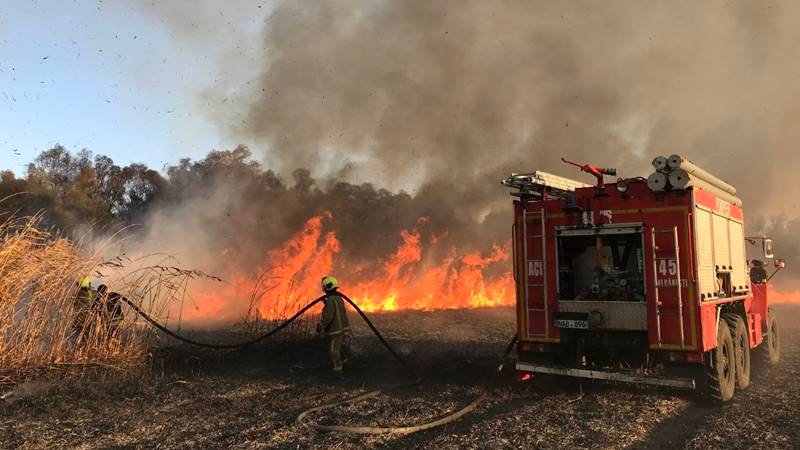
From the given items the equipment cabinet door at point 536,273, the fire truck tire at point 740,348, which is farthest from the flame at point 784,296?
the equipment cabinet door at point 536,273

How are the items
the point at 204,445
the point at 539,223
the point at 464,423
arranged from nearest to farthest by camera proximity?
the point at 204,445
the point at 464,423
the point at 539,223

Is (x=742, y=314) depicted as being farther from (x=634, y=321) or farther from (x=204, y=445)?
(x=204, y=445)

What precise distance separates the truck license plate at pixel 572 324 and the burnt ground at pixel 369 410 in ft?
3.44

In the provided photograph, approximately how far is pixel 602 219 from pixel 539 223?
96 centimetres

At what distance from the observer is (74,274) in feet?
26.1

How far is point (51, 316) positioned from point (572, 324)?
25.0 feet

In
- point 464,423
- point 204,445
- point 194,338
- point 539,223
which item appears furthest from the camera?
point 194,338

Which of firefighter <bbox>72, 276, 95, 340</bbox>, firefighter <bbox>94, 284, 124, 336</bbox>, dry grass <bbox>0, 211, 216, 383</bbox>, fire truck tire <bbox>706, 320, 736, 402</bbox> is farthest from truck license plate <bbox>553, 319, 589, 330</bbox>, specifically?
firefighter <bbox>72, 276, 95, 340</bbox>

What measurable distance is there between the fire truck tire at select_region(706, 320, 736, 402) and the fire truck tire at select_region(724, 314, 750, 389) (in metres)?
0.25

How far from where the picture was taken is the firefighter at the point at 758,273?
11.1 meters

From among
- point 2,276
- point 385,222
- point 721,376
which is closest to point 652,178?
point 721,376

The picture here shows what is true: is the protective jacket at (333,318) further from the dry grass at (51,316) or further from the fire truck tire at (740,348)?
the fire truck tire at (740,348)

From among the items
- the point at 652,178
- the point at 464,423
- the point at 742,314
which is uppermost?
the point at 652,178

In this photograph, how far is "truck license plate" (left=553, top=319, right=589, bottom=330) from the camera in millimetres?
7574
